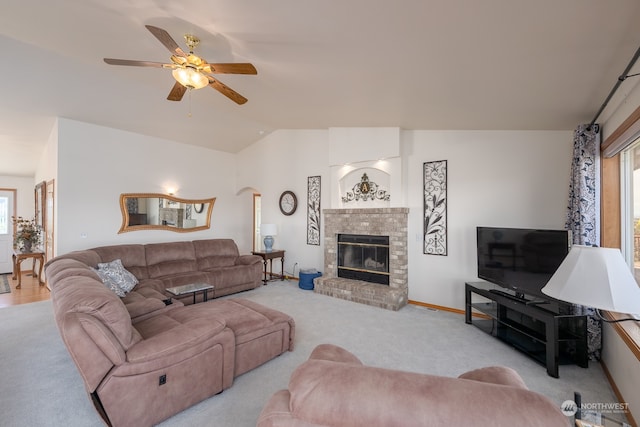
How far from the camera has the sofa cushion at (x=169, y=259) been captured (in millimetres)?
4742

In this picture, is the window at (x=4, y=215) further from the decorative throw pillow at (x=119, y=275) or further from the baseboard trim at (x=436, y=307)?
the baseboard trim at (x=436, y=307)

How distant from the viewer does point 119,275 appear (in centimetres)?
383

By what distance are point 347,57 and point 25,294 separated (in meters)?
6.55

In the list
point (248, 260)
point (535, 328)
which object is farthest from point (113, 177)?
point (535, 328)

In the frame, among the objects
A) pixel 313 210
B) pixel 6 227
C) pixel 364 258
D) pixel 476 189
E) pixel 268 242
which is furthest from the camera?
pixel 6 227

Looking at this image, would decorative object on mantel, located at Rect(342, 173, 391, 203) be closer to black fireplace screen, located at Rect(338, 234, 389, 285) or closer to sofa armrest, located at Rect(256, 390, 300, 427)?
black fireplace screen, located at Rect(338, 234, 389, 285)

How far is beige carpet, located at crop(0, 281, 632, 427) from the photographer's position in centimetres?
207

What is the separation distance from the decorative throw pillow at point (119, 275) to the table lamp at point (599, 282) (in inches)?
175

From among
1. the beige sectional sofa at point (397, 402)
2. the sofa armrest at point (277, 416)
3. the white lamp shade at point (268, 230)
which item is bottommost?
the sofa armrest at point (277, 416)

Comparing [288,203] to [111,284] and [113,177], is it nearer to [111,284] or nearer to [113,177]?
[113,177]

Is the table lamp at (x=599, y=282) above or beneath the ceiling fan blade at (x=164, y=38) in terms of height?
beneath

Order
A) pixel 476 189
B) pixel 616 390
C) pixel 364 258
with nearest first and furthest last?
pixel 616 390 → pixel 476 189 → pixel 364 258

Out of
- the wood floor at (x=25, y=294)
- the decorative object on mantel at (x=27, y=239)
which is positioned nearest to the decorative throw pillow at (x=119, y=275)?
the wood floor at (x=25, y=294)

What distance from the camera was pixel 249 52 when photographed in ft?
8.96
